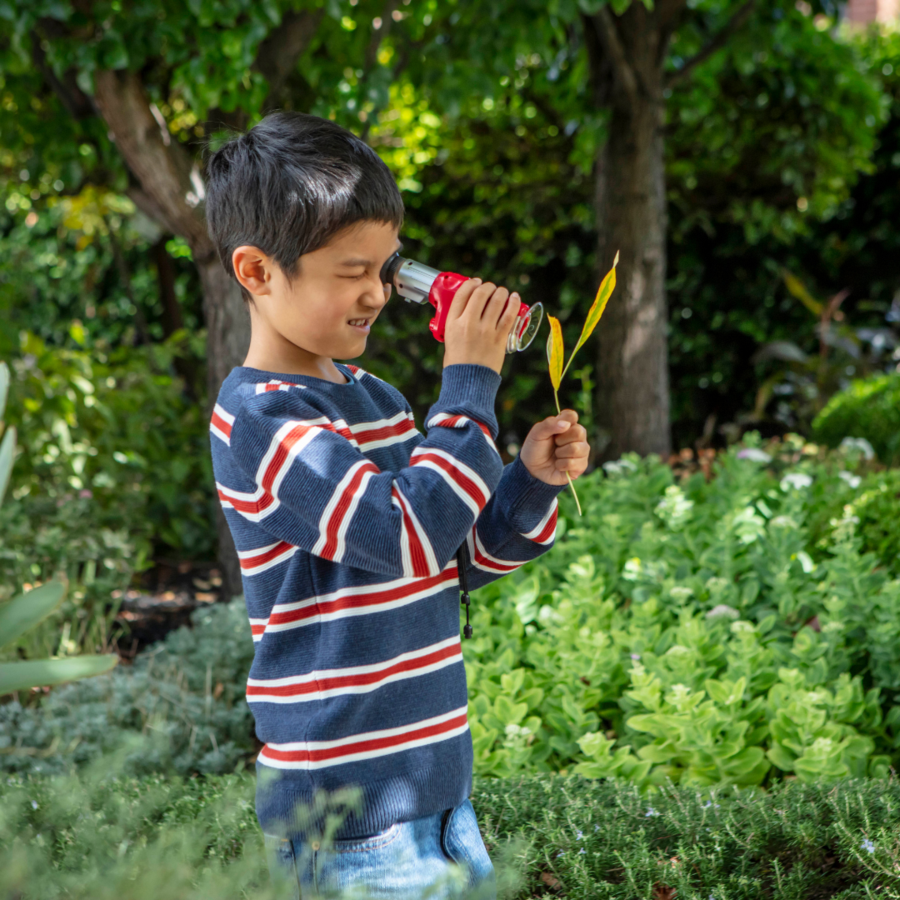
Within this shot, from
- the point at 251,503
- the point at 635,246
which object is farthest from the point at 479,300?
the point at 635,246

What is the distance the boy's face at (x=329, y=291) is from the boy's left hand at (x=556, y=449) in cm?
25

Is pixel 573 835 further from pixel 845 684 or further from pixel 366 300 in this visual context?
pixel 366 300

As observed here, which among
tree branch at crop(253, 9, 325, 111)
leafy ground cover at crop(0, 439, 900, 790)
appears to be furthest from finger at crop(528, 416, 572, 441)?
tree branch at crop(253, 9, 325, 111)

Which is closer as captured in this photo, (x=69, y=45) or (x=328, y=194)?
(x=328, y=194)

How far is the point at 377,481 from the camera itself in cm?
96

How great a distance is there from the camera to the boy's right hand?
100 cm

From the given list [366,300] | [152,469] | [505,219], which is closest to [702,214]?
[505,219]

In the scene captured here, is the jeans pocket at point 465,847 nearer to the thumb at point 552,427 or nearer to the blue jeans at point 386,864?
the blue jeans at point 386,864

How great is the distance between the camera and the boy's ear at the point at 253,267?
1.07 m

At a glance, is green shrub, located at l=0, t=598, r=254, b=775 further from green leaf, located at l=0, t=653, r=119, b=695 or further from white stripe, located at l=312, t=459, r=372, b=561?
green leaf, located at l=0, t=653, r=119, b=695

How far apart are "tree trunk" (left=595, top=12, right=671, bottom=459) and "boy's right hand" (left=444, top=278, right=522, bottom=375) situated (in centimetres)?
335

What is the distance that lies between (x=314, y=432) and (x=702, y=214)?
5485mm

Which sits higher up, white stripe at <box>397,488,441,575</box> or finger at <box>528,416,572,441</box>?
finger at <box>528,416,572,441</box>

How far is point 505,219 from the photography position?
6.50 m
